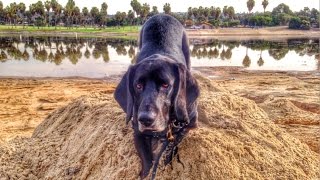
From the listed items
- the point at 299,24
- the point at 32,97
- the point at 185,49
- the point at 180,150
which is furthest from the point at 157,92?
the point at 299,24

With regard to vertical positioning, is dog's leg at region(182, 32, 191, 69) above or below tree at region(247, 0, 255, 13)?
below

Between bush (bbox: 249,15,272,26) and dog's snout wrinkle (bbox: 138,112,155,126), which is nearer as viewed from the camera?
dog's snout wrinkle (bbox: 138,112,155,126)

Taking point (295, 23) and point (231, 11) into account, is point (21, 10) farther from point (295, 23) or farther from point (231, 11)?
point (295, 23)

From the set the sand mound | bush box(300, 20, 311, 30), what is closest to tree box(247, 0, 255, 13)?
bush box(300, 20, 311, 30)

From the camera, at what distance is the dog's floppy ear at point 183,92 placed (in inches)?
128

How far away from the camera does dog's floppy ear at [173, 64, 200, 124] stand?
3246mm

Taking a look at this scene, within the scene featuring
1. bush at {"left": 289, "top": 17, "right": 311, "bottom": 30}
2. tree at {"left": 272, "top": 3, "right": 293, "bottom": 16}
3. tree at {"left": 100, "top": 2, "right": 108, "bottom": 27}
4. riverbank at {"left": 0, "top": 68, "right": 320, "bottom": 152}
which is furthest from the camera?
tree at {"left": 272, "top": 3, "right": 293, "bottom": 16}

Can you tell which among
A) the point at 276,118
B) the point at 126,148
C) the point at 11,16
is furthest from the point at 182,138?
the point at 11,16

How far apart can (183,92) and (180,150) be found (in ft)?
3.55

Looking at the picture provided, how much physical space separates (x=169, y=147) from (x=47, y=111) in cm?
776

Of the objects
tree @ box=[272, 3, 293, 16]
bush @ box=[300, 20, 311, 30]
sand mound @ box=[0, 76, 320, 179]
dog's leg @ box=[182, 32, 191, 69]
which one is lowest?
sand mound @ box=[0, 76, 320, 179]

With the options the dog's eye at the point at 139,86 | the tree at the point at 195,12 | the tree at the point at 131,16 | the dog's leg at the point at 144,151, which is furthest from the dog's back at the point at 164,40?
the tree at the point at 195,12

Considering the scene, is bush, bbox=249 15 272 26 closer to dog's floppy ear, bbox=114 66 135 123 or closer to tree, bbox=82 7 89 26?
tree, bbox=82 7 89 26

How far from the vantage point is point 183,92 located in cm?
332
